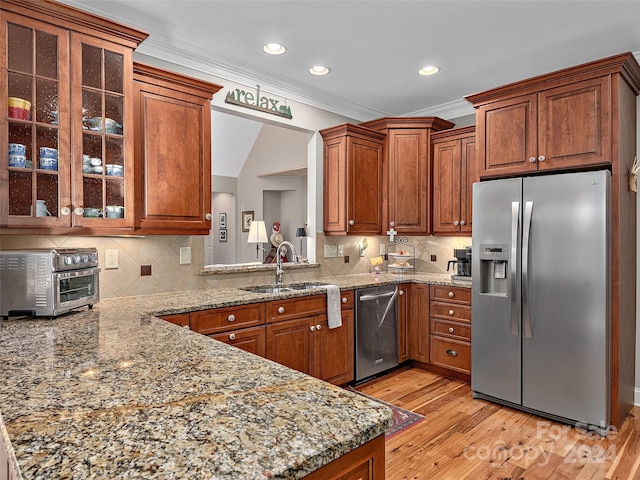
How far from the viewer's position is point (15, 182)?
1970 mm

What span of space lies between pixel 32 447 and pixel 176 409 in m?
0.26

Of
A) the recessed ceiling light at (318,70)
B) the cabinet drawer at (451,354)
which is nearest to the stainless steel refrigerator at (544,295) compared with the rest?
the cabinet drawer at (451,354)

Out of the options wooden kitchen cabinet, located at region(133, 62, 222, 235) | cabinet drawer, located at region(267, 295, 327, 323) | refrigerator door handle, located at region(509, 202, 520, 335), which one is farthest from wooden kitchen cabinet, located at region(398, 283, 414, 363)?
wooden kitchen cabinet, located at region(133, 62, 222, 235)

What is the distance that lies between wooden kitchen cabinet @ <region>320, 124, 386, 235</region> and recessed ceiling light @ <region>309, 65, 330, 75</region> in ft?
1.89

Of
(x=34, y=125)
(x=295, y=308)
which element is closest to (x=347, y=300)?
(x=295, y=308)

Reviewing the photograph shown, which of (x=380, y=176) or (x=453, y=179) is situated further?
Result: (x=380, y=176)

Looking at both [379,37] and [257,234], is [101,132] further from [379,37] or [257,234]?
[257,234]

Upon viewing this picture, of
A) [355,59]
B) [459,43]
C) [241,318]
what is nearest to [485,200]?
[459,43]

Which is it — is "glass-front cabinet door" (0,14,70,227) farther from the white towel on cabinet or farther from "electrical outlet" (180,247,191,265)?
the white towel on cabinet

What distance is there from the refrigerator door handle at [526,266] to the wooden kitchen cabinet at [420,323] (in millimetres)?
1017

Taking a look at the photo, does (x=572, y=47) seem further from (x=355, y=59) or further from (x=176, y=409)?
(x=176, y=409)

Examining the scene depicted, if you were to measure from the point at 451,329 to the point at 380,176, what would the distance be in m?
1.62

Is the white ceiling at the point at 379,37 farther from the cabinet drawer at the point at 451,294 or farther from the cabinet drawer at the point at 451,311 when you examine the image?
the cabinet drawer at the point at 451,311

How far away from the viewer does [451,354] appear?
3.64 meters
